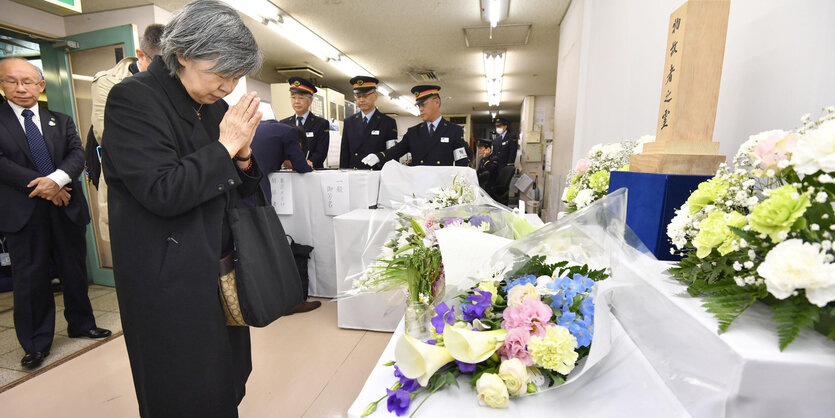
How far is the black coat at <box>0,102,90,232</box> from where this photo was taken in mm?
1993

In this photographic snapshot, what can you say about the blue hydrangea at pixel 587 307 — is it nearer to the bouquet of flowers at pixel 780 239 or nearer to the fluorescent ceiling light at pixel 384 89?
the bouquet of flowers at pixel 780 239

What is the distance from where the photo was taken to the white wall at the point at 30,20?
3.16 meters

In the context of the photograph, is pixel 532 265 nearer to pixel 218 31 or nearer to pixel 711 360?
pixel 711 360

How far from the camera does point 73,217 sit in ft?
7.16

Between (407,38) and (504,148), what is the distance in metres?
2.87

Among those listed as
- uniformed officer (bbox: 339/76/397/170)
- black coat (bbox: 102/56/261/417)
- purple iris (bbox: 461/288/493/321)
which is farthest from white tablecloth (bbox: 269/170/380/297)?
purple iris (bbox: 461/288/493/321)

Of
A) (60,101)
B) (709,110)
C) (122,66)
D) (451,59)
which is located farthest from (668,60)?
(451,59)

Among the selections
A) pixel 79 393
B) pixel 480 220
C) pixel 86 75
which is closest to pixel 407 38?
pixel 86 75

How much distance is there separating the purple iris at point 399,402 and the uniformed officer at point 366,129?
3278 mm

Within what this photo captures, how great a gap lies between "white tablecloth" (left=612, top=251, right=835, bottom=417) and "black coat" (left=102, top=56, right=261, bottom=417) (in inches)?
42.1

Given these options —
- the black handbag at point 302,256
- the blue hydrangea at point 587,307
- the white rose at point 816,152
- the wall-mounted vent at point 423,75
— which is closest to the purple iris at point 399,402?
the blue hydrangea at point 587,307

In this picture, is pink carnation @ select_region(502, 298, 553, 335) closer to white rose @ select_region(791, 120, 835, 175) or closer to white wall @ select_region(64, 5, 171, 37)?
white rose @ select_region(791, 120, 835, 175)

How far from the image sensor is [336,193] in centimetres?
280

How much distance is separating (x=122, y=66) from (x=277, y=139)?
0.95 meters
